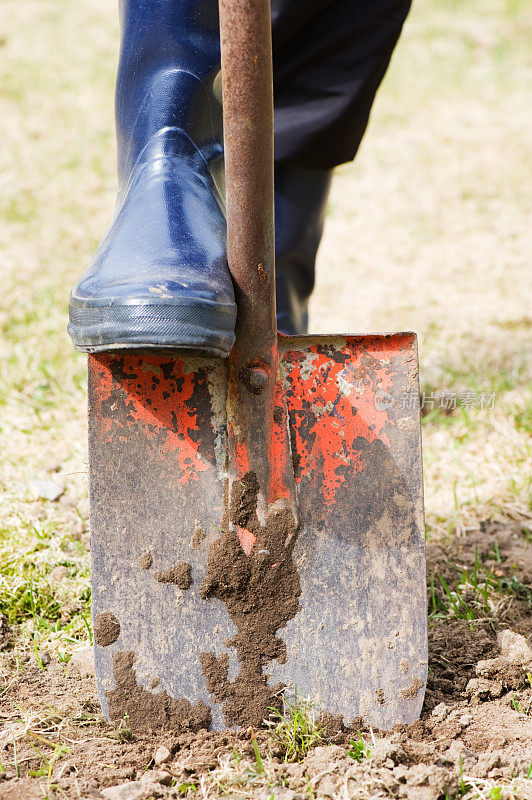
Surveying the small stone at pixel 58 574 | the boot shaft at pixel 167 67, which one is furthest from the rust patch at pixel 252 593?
the boot shaft at pixel 167 67

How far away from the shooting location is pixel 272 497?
136 cm

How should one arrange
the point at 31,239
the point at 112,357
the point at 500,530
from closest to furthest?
the point at 112,357 → the point at 500,530 → the point at 31,239

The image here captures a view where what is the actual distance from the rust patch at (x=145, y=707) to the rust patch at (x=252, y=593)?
5 centimetres

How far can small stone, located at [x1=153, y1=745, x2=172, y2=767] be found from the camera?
3.95 ft

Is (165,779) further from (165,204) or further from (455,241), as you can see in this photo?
(455,241)

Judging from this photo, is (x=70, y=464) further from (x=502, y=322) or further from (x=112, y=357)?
(x=502, y=322)

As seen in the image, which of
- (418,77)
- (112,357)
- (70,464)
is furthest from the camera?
(418,77)

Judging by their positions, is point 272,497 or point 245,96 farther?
point 272,497

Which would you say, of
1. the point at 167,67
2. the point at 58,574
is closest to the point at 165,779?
the point at 58,574

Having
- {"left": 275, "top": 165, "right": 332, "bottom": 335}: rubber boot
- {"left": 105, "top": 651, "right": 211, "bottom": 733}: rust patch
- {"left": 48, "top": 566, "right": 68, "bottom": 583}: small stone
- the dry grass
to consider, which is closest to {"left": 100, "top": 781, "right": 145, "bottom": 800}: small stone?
{"left": 105, "top": 651, "right": 211, "bottom": 733}: rust patch

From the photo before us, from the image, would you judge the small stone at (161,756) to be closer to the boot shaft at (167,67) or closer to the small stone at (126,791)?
the small stone at (126,791)

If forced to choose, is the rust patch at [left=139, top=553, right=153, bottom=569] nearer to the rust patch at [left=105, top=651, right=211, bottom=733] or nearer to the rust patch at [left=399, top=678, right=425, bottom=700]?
the rust patch at [left=105, top=651, right=211, bottom=733]

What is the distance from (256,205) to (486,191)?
11.6ft

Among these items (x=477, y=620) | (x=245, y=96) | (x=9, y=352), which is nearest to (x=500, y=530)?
(x=477, y=620)
